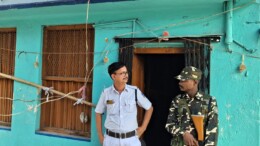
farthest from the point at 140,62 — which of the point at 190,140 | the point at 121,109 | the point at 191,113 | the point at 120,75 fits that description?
the point at 190,140

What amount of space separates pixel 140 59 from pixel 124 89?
105cm

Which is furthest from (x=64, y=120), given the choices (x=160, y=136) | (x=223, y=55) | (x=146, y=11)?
(x=223, y=55)

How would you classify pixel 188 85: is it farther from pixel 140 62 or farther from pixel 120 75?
pixel 140 62

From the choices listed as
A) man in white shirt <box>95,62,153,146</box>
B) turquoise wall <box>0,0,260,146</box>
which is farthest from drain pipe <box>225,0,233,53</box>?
man in white shirt <box>95,62,153,146</box>

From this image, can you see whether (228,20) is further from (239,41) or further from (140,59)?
(140,59)

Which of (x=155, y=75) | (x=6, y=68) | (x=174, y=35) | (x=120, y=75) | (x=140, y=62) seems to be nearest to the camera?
(x=120, y=75)

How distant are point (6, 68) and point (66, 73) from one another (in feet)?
4.95

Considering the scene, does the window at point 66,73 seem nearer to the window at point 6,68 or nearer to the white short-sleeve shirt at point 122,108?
the window at point 6,68

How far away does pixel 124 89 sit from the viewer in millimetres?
4215

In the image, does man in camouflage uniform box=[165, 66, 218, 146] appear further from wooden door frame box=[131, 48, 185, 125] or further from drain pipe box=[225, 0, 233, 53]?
wooden door frame box=[131, 48, 185, 125]

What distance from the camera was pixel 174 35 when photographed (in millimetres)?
4668

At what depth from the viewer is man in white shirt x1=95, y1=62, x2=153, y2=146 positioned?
4.09m

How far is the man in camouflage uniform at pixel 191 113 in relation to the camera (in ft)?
12.0

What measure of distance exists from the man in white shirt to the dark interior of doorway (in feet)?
3.59
